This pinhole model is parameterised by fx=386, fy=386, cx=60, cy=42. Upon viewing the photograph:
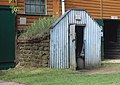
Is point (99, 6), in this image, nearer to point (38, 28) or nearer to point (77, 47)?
point (77, 47)

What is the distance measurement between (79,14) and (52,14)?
288 centimetres

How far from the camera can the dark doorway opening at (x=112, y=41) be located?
88.3ft

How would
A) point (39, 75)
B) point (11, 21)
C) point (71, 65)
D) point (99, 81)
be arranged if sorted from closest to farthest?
1. point (99, 81)
2. point (39, 75)
3. point (71, 65)
4. point (11, 21)

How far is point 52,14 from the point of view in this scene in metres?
21.7

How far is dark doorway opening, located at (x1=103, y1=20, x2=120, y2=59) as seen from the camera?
2691 cm

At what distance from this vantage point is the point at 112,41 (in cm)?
2747

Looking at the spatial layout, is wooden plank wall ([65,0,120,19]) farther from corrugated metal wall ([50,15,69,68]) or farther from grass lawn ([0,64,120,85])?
grass lawn ([0,64,120,85])

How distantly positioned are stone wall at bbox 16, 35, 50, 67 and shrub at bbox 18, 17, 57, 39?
384 mm

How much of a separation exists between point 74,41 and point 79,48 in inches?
53.6

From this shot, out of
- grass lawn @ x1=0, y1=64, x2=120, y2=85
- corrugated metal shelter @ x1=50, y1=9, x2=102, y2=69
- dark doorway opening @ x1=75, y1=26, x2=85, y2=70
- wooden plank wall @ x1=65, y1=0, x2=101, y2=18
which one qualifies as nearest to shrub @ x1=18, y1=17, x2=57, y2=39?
corrugated metal shelter @ x1=50, y1=9, x2=102, y2=69

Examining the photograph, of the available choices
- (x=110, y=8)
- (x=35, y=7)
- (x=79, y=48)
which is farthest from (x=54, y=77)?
(x=110, y=8)

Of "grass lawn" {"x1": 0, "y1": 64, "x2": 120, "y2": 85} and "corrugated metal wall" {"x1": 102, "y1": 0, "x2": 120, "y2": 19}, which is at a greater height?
"corrugated metal wall" {"x1": 102, "y1": 0, "x2": 120, "y2": 19}

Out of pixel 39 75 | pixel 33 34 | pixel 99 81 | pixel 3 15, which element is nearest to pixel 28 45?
pixel 33 34

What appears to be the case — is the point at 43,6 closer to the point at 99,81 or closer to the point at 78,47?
the point at 78,47
